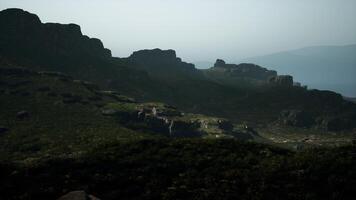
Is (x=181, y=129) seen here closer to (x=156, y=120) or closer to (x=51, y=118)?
(x=156, y=120)

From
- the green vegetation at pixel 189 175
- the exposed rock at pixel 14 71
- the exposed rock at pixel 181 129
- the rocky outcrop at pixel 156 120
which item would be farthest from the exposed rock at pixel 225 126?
the green vegetation at pixel 189 175

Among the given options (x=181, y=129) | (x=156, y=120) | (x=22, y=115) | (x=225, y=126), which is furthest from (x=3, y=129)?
(x=225, y=126)

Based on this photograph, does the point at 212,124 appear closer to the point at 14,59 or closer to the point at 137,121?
the point at 137,121

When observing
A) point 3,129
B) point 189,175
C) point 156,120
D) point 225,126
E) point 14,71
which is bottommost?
point 225,126

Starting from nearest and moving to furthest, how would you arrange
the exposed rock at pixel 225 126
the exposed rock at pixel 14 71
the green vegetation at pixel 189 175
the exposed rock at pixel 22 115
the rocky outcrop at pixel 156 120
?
1. the green vegetation at pixel 189 175
2. the exposed rock at pixel 22 115
3. the rocky outcrop at pixel 156 120
4. the exposed rock at pixel 14 71
5. the exposed rock at pixel 225 126

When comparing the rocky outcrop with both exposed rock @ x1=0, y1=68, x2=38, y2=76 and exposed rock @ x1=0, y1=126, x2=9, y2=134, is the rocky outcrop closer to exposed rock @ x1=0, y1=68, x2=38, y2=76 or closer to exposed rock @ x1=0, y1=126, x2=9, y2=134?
exposed rock @ x1=0, y1=126, x2=9, y2=134

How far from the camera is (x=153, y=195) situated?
32594 millimetres

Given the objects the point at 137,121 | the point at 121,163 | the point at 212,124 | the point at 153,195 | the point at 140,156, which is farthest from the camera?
the point at 212,124

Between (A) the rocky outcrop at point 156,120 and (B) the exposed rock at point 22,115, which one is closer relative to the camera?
(B) the exposed rock at point 22,115

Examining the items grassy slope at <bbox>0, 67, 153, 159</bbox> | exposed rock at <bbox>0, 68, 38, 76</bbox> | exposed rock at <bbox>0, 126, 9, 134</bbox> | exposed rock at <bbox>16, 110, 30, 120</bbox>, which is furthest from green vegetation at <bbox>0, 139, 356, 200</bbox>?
exposed rock at <bbox>0, 68, 38, 76</bbox>

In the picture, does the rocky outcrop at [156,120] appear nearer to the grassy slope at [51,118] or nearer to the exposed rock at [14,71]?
the grassy slope at [51,118]

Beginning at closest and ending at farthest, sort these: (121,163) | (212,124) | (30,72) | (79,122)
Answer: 1. (121,163)
2. (79,122)
3. (30,72)
4. (212,124)

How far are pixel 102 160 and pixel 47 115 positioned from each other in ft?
248

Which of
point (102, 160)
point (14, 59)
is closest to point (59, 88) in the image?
point (14, 59)
